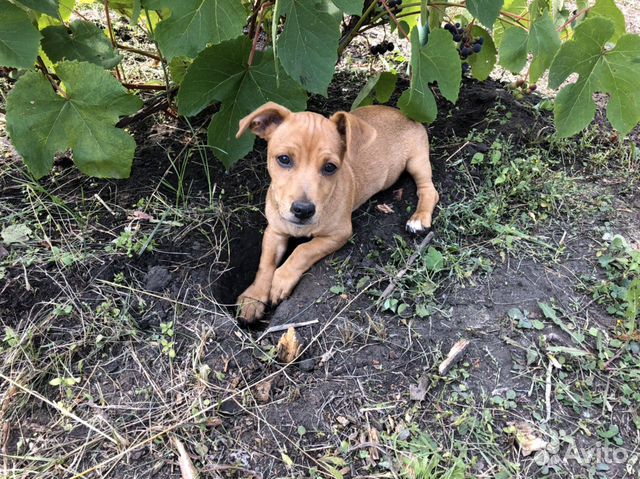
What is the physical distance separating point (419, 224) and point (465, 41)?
1636mm

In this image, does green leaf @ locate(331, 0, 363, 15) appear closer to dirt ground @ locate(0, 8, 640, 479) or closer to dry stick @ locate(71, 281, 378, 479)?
dirt ground @ locate(0, 8, 640, 479)

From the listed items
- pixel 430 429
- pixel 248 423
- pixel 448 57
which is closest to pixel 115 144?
pixel 248 423

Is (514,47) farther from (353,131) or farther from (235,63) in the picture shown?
(235,63)

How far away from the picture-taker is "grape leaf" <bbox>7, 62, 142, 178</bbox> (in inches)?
130

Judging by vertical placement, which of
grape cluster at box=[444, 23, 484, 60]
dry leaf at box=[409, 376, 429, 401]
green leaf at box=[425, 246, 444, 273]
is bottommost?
dry leaf at box=[409, 376, 429, 401]

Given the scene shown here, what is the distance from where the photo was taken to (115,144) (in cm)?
355

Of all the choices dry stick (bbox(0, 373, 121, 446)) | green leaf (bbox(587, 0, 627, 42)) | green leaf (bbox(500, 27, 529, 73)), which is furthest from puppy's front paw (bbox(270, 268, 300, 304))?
green leaf (bbox(587, 0, 627, 42))

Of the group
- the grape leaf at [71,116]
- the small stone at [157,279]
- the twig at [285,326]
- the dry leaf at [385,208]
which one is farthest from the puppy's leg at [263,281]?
the grape leaf at [71,116]

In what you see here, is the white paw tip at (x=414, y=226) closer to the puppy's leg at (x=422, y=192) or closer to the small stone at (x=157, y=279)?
the puppy's leg at (x=422, y=192)

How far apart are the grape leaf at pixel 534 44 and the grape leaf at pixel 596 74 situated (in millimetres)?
348

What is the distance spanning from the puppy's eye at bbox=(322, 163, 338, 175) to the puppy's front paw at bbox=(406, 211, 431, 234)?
83 centimetres

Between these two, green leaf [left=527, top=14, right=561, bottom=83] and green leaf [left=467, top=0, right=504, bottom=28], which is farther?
green leaf [left=527, top=14, right=561, bottom=83]

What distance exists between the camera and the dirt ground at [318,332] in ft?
9.18

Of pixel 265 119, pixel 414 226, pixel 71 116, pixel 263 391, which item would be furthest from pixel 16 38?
pixel 414 226
